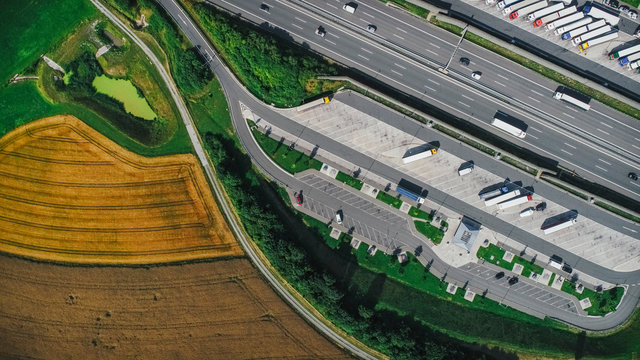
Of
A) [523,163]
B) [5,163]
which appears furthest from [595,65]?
[5,163]

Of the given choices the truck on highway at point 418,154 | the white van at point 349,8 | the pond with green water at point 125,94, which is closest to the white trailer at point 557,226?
the truck on highway at point 418,154

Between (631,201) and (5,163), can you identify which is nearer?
(631,201)

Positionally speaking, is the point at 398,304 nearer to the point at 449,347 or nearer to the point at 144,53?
the point at 449,347

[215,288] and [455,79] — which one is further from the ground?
[455,79]

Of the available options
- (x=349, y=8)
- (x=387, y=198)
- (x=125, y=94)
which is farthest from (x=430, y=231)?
(x=125, y=94)

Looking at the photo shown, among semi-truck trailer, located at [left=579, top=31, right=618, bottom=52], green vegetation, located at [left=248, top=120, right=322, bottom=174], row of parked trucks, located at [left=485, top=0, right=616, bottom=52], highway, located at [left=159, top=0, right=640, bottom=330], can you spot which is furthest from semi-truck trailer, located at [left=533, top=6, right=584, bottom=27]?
green vegetation, located at [left=248, top=120, right=322, bottom=174]

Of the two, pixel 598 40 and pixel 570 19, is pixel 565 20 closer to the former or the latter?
pixel 570 19
